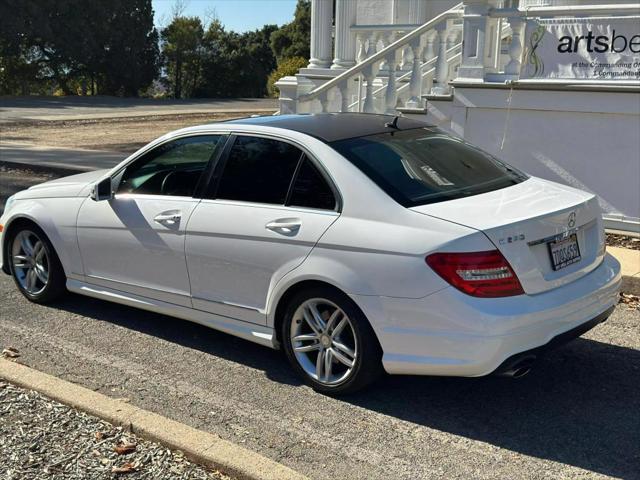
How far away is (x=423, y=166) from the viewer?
15.3 ft

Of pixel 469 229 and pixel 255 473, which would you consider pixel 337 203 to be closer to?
pixel 469 229

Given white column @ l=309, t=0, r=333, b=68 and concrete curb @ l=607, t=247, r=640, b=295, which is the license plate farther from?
white column @ l=309, t=0, r=333, b=68

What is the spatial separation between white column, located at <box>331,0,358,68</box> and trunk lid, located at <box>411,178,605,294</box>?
1004cm

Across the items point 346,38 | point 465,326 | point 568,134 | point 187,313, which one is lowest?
point 187,313

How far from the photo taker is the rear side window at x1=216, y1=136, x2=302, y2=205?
15.5 ft

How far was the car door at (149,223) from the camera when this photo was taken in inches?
202

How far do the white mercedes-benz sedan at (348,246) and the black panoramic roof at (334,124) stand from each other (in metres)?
0.02

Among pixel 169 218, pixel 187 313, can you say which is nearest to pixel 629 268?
pixel 187 313

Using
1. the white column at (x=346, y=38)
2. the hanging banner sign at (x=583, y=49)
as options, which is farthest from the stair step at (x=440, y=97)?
the white column at (x=346, y=38)

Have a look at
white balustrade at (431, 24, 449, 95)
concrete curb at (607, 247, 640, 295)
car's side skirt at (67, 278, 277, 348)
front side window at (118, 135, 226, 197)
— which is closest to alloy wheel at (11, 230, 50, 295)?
car's side skirt at (67, 278, 277, 348)

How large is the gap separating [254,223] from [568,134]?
534 centimetres

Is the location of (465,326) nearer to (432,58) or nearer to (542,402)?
(542,402)

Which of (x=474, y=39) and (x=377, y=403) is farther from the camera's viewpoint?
(x=474, y=39)

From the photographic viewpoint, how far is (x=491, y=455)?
3.81 metres
